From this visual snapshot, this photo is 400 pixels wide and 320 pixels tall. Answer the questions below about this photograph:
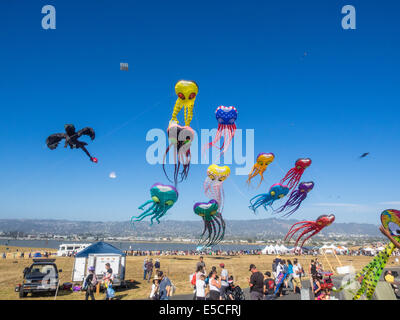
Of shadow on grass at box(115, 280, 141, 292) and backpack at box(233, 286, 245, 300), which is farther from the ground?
backpack at box(233, 286, 245, 300)

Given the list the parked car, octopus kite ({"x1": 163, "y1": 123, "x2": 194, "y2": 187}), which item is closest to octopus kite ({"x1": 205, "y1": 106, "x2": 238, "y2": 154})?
octopus kite ({"x1": 163, "y1": 123, "x2": 194, "y2": 187})

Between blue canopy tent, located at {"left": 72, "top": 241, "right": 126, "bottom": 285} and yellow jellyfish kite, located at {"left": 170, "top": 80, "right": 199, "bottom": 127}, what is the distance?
759 centimetres

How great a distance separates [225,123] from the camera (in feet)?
49.6

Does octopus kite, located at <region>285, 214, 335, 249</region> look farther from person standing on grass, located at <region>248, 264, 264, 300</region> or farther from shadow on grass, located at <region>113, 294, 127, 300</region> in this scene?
shadow on grass, located at <region>113, 294, 127, 300</region>

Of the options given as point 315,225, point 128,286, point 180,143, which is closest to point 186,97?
point 180,143

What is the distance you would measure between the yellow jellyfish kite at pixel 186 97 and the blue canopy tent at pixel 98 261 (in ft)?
24.9

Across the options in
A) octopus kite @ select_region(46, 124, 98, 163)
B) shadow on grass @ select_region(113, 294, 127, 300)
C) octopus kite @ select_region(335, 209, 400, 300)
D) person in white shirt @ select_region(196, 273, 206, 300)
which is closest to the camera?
octopus kite @ select_region(335, 209, 400, 300)

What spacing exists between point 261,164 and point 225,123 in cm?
464

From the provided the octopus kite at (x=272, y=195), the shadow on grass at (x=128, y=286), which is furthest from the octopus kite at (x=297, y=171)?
the shadow on grass at (x=128, y=286)

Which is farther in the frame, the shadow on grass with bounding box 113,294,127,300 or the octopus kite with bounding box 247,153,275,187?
the octopus kite with bounding box 247,153,275,187

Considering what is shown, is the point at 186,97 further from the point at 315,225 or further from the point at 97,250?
the point at 315,225

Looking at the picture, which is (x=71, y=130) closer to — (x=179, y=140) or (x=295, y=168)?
(x=179, y=140)

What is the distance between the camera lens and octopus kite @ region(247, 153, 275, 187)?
17562 millimetres
